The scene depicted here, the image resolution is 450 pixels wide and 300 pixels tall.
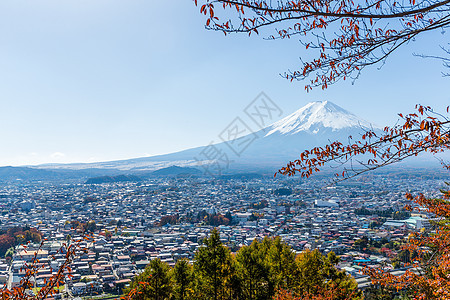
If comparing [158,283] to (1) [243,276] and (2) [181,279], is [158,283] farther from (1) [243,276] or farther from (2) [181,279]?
(1) [243,276]

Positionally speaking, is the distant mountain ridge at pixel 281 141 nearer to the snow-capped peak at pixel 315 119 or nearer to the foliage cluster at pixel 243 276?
the snow-capped peak at pixel 315 119

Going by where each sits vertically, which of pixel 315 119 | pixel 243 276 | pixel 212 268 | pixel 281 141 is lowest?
pixel 243 276

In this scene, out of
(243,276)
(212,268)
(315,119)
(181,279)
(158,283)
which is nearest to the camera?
(158,283)

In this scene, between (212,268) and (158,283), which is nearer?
(158,283)

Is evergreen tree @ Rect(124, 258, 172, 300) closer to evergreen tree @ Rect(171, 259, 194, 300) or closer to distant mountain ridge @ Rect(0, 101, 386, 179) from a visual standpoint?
evergreen tree @ Rect(171, 259, 194, 300)

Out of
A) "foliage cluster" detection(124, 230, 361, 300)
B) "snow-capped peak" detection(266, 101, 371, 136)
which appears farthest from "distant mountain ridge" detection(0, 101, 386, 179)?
"foliage cluster" detection(124, 230, 361, 300)

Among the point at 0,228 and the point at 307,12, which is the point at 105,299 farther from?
the point at 0,228

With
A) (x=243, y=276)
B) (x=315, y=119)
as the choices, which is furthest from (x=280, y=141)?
(x=243, y=276)

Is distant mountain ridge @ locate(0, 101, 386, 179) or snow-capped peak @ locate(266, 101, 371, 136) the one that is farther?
snow-capped peak @ locate(266, 101, 371, 136)
